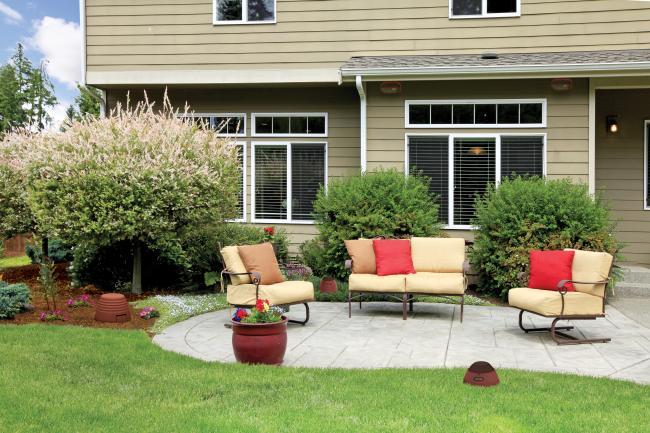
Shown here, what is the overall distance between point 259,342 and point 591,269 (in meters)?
3.71

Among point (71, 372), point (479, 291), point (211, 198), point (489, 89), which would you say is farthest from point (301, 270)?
point (71, 372)

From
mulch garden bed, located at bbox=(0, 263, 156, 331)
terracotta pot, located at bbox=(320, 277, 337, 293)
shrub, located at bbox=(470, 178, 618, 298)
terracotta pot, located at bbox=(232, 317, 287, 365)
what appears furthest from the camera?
terracotta pot, located at bbox=(320, 277, 337, 293)

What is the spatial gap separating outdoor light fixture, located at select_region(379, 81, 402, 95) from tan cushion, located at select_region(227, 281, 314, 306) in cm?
428

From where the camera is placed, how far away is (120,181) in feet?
27.9

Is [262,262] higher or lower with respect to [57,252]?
higher

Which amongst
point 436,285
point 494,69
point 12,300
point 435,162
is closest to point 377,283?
point 436,285

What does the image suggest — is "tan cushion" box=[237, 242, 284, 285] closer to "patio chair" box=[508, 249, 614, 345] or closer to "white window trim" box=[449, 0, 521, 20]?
"patio chair" box=[508, 249, 614, 345]

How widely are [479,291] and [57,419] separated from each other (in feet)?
22.7

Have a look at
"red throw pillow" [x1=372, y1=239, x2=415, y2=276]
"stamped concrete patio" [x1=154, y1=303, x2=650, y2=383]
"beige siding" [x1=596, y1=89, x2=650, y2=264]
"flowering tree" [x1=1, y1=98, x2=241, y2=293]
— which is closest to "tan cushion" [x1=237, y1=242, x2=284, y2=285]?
"stamped concrete patio" [x1=154, y1=303, x2=650, y2=383]

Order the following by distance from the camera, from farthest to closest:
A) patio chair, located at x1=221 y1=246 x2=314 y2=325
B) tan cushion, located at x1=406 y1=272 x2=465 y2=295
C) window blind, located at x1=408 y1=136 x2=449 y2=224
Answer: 1. window blind, located at x1=408 y1=136 x2=449 y2=224
2. tan cushion, located at x1=406 y1=272 x2=465 y2=295
3. patio chair, located at x1=221 y1=246 x2=314 y2=325

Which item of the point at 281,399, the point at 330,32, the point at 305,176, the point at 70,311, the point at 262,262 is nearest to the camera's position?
the point at 281,399

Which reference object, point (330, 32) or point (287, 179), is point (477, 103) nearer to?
point (330, 32)

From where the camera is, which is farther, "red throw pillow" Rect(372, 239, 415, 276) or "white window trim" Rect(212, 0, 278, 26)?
"white window trim" Rect(212, 0, 278, 26)

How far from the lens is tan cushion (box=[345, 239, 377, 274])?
8.25m
